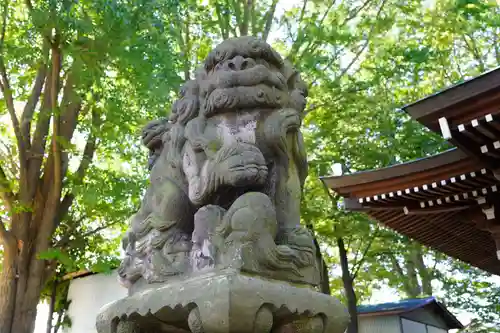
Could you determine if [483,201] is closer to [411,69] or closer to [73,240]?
[411,69]

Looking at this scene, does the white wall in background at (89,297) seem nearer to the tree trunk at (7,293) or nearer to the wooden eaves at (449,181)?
the tree trunk at (7,293)

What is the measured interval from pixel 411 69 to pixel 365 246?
412 centimetres

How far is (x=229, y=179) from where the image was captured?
227 centimetres

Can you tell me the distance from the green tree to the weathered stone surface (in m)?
2.87

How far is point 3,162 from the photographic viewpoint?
24.6 feet

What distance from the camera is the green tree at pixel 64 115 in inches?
213

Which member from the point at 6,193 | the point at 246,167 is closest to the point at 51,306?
the point at 6,193

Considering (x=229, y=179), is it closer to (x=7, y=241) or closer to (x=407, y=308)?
(x=7, y=241)

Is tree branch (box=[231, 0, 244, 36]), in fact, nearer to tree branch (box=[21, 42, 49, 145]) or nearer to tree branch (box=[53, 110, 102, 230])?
tree branch (box=[53, 110, 102, 230])

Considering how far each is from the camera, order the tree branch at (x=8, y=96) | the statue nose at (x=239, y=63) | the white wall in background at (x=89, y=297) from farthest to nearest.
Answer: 1. the white wall in background at (x=89, y=297)
2. the tree branch at (x=8, y=96)
3. the statue nose at (x=239, y=63)

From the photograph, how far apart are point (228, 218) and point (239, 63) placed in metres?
0.91

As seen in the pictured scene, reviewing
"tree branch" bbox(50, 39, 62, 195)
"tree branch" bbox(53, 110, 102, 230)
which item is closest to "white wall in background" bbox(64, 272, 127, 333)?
"tree branch" bbox(53, 110, 102, 230)

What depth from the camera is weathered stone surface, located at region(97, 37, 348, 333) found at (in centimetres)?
201

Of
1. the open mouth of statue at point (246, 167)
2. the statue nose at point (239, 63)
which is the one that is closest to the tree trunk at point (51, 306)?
the statue nose at point (239, 63)
